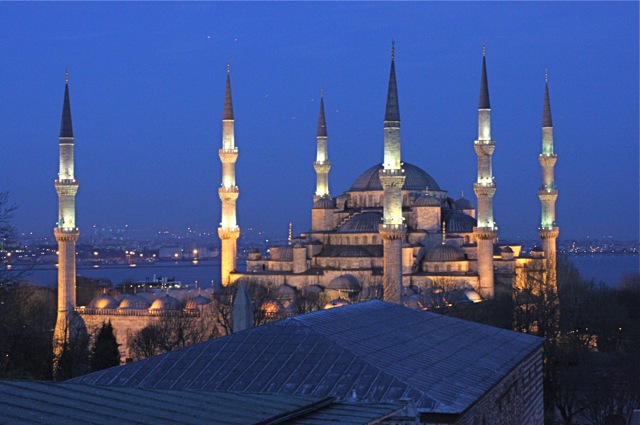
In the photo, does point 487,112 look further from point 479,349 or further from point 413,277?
point 479,349

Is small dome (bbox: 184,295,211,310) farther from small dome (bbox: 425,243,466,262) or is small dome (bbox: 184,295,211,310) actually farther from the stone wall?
the stone wall

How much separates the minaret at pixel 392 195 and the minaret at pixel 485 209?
4.79 metres

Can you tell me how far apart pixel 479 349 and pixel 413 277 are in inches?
1190

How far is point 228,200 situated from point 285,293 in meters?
5.10

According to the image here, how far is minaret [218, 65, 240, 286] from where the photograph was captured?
5078 cm

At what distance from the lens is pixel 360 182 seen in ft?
189

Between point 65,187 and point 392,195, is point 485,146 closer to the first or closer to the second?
point 392,195

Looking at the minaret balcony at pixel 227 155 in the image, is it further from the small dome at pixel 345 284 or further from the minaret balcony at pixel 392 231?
the minaret balcony at pixel 392 231

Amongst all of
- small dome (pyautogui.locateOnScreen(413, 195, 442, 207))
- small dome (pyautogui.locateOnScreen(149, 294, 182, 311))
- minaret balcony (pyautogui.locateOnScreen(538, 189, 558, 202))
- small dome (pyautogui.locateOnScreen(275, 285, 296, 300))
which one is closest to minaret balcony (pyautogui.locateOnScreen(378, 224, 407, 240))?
small dome (pyautogui.locateOnScreen(275, 285, 296, 300))

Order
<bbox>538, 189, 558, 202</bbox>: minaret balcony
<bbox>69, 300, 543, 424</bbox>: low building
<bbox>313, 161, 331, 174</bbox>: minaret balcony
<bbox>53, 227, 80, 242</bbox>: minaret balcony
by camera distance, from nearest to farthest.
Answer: <bbox>69, 300, 543, 424</bbox>: low building < <bbox>53, 227, 80, 242</bbox>: minaret balcony < <bbox>538, 189, 558, 202</bbox>: minaret balcony < <bbox>313, 161, 331, 174</bbox>: minaret balcony

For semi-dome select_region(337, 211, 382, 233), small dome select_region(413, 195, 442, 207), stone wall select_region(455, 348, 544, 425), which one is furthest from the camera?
small dome select_region(413, 195, 442, 207)

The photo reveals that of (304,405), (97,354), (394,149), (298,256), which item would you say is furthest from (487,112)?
(304,405)

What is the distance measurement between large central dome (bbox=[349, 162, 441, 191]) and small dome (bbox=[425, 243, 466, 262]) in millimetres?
5914

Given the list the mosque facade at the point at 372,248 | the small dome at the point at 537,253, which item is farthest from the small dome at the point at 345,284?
the small dome at the point at 537,253
